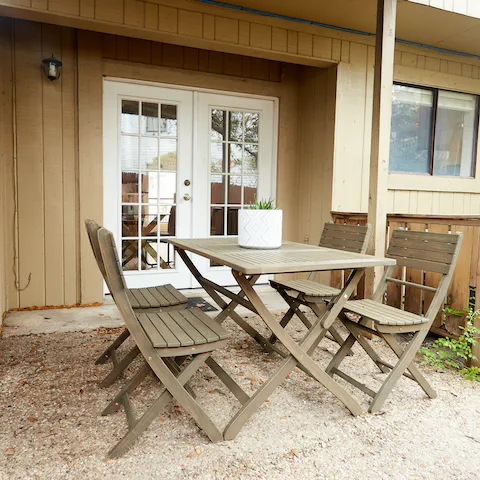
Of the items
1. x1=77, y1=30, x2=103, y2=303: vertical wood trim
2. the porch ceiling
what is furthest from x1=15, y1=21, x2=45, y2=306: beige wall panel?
the porch ceiling

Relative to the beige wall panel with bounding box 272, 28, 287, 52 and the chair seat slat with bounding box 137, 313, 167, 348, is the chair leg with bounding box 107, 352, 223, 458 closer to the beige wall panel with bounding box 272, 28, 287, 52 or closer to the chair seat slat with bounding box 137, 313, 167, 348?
the chair seat slat with bounding box 137, 313, 167, 348

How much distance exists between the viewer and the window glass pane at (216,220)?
4660 millimetres

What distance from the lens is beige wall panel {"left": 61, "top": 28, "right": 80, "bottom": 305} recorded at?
3865 mm

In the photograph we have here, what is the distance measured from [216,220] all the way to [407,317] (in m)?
2.79

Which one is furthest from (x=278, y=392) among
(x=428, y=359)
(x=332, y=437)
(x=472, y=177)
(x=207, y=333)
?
(x=472, y=177)

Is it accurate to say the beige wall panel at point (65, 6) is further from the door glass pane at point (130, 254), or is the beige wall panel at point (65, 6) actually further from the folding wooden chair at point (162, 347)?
the folding wooden chair at point (162, 347)

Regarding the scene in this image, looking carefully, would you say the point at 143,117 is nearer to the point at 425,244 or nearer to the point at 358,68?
the point at 358,68

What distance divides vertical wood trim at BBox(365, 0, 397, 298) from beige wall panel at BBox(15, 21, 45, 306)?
2.89m

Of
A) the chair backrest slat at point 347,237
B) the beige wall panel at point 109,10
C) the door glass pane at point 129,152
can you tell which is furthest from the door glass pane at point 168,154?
the chair backrest slat at point 347,237

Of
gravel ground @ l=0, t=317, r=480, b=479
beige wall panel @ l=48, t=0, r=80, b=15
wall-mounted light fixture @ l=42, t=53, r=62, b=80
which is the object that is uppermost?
beige wall panel @ l=48, t=0, r=80, b=15

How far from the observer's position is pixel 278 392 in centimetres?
232

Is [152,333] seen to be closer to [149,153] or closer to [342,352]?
[342,352]

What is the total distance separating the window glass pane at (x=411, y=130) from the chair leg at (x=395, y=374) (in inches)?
112

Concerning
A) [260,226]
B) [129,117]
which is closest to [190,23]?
[129,117]
